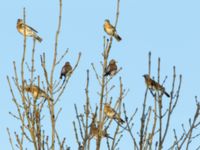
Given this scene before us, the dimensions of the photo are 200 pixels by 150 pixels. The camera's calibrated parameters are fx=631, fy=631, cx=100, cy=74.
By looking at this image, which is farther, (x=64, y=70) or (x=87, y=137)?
(x=64, y=70)

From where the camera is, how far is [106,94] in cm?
697

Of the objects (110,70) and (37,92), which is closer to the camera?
(37,92)

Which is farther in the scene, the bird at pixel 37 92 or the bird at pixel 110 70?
the bird at pixel 110 70

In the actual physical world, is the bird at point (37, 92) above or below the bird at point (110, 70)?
below

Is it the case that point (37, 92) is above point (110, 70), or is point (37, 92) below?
below

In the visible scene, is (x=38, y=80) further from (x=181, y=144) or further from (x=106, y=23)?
(x=106, y=23)

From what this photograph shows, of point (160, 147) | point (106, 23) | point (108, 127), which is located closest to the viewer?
point (160, 147)

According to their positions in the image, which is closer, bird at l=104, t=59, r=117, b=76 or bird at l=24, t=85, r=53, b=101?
bird at l=24, t=85, r=53, b=101

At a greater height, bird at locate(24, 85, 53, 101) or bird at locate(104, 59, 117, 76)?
bird at locate(104, 59, 117, 76)

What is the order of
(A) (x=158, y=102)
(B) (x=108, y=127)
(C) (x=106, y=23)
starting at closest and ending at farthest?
(A) (x=158, y=102) → (B) (x=108, y=127) → (C) (x=106, y=23)

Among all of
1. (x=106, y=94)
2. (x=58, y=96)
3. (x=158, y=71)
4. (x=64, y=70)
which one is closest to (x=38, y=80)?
(x=58, y=96)

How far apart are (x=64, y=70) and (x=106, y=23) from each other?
4.66 meters

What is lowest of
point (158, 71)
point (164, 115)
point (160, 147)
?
point (160, 147)

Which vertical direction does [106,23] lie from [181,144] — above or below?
above
